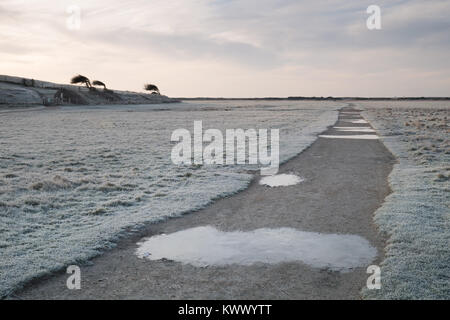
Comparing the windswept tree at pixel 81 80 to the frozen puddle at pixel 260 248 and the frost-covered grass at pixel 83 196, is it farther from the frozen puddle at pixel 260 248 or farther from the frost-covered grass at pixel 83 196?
the frozen puddle at pixel 260 248

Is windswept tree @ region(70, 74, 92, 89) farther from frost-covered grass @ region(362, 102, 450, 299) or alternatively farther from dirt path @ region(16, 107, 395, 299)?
frost-covered grass @ region(362, 102, 450, 299)

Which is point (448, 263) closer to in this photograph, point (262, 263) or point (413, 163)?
point (262, 263)

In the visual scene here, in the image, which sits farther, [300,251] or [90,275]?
[300,251]

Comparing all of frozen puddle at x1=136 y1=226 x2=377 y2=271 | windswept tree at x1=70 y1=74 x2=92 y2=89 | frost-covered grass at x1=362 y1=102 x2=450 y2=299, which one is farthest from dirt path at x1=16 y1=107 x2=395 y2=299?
windswept tree at x1=70 y1=74 x2=92 y2=89

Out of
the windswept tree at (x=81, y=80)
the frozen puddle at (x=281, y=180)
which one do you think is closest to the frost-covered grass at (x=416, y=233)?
the frozen puddle at (x=281, y=180)

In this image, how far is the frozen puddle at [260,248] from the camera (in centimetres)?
764

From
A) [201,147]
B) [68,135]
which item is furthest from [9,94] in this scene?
[201,147]

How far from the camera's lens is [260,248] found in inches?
327

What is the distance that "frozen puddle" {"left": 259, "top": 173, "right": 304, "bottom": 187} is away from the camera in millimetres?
14812

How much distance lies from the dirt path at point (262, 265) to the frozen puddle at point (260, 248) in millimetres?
262

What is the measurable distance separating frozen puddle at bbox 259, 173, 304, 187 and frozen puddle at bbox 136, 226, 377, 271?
211 inches

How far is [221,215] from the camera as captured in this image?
11.0 meters

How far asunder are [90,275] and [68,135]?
2915 centimetres

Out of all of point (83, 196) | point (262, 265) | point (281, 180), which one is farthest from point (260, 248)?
point (83, 196)
